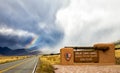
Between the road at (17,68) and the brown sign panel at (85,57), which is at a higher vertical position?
the brown sign panel at (85,57)

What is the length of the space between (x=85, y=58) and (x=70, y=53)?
12.3 ft

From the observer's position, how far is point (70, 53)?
53.9m

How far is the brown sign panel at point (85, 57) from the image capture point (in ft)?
175

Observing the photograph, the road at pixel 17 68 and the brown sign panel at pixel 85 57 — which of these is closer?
the road at pixel 17 68

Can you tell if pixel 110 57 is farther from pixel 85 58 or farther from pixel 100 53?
pixel 85 58

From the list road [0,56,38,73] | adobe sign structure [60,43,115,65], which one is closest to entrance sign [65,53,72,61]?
adobe sign structure [60,43,115,65]

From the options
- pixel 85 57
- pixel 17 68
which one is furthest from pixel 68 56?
pixel 17 68

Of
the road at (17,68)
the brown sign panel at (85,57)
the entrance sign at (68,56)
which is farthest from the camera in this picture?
the entrance sign at (68,56)

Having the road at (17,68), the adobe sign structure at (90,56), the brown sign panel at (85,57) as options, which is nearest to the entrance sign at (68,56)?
the adobe sign structure at (90,56)

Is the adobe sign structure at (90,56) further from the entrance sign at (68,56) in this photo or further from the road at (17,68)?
the road at (17,68)

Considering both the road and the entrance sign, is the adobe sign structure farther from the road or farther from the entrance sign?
the road

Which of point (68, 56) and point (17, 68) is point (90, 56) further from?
point (17, 68)

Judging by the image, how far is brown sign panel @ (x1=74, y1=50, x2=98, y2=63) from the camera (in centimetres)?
5328

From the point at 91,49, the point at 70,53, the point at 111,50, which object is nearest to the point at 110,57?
the point at 111,50
